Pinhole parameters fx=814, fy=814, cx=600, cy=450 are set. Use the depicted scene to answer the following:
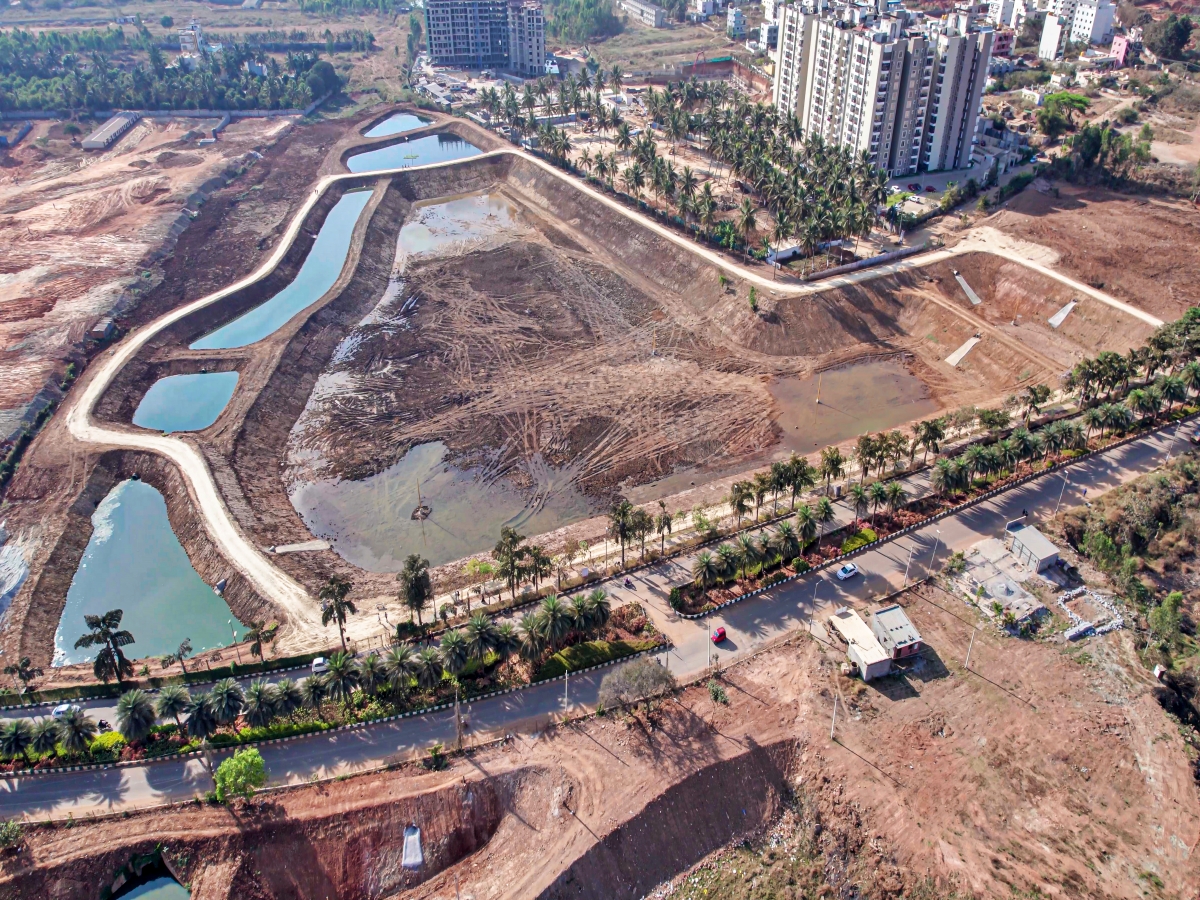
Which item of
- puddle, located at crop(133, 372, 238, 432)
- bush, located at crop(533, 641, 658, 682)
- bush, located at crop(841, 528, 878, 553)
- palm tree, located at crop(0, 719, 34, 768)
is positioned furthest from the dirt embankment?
palm tree, located at crop(0, 719, 34, 768)

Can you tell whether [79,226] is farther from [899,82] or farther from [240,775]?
[899,82]

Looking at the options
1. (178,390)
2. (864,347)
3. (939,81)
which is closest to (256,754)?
(178,390)

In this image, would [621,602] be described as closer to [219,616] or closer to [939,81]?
[219,616]

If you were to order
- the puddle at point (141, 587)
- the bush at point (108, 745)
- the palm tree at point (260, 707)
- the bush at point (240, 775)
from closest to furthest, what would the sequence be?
1. the bush at point (240, 775)
2. the palm tree at point (260, 707)
3. the bush at point (108, 745)
4. the puddle at point (141, 587)

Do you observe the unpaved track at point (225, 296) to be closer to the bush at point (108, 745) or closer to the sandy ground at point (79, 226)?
the sandy ground at point (79, 226)

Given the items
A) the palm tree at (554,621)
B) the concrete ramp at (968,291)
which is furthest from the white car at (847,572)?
the concrete ramp at (968,291)

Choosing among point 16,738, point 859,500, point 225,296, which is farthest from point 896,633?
point 225,296
